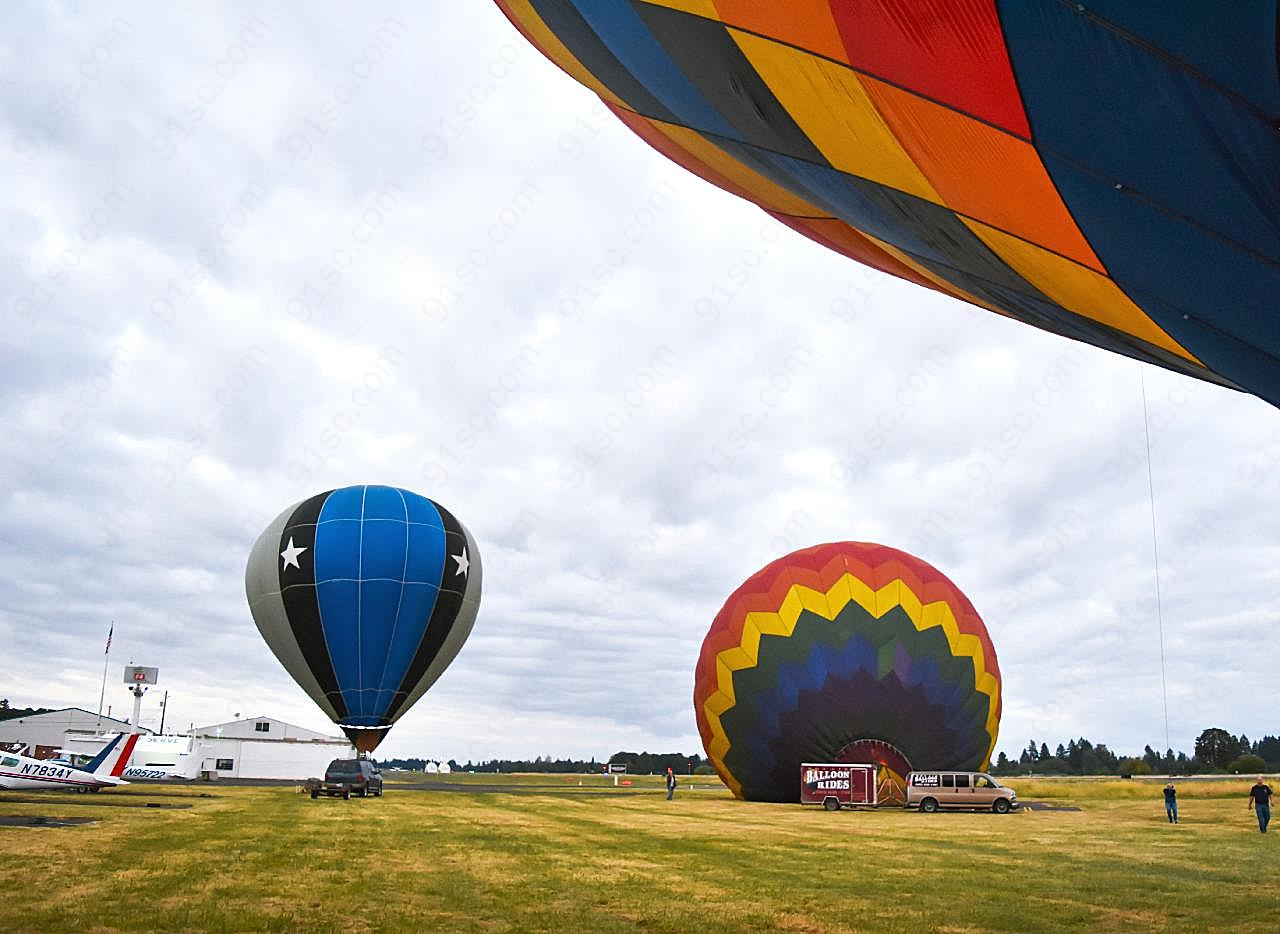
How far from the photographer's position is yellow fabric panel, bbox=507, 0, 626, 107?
7428 mm

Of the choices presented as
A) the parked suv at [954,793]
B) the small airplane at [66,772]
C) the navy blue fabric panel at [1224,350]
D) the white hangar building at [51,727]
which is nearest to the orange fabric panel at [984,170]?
the navy blue fabric panel at [1224,350]

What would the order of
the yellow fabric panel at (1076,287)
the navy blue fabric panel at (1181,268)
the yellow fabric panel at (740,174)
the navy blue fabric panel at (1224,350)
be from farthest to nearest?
the yellow fabric panel at (740,174)
the yellow fabric panel at (1076,287)
the navy blue fabric panel at (1224,350)
the navy blue fabric panel at (1181,268)

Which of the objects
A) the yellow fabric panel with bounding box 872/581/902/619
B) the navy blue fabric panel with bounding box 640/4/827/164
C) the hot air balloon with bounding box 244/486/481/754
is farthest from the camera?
the hot air balloon with bounding box 244/486/481/754

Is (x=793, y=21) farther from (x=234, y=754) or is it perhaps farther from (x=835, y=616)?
(x=234, y=754)

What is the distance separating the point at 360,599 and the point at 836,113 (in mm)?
24481

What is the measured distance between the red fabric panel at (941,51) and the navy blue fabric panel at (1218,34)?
525 millimetres

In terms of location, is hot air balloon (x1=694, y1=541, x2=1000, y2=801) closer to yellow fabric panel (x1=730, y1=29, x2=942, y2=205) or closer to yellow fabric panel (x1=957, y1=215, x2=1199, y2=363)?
yellow fabric panel (x1=957, y1=215, x2=1199, y2=363)

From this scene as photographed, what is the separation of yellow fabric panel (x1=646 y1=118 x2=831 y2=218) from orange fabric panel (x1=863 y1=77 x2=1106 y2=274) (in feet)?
6.51

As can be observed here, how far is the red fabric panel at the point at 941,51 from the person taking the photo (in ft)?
15.0

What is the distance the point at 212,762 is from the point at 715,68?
56533 millimetres

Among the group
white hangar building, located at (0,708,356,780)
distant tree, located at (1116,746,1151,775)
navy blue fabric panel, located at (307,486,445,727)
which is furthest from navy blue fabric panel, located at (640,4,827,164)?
distant tree, located at (1116,746,1151,775)

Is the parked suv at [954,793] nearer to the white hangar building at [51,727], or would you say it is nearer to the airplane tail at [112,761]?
the airplane tail at [112,761]

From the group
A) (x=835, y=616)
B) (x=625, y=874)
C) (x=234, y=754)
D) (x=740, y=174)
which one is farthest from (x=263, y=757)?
(x=740, y=174)

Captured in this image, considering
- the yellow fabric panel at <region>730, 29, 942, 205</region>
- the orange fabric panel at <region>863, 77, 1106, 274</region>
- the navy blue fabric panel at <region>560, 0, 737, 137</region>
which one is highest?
the navy blue fabric panel at <region>560, 0, 737, 137</region>
